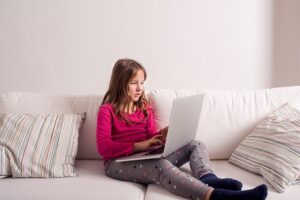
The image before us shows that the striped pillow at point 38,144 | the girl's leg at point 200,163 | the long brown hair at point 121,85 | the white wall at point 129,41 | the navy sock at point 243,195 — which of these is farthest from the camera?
the white wall at point 129,41

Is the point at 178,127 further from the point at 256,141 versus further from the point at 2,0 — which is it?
the point at 2,0

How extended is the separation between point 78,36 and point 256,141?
134cm

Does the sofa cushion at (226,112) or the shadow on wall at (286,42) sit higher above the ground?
the shadow on wall at (286,42)

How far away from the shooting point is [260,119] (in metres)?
1.81

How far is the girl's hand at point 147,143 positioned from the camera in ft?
5.28

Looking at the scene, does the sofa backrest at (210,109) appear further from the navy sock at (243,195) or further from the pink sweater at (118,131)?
the navy sock at (243,195)

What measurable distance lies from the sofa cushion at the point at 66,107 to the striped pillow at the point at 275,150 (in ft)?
2.39

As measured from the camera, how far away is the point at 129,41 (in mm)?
2346

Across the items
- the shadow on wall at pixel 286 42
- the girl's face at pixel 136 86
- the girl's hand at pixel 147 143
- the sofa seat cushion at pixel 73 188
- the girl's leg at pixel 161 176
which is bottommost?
the sofa seat cushion at pixel 73 188

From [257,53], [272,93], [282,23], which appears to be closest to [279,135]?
[272,93]

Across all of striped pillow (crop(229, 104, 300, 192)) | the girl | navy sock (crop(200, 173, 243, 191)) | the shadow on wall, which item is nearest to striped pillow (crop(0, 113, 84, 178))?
the girl

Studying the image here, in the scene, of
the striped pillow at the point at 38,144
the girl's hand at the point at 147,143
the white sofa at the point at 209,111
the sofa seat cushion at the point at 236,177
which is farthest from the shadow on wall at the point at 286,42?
the striped pillow at the point at 38,144

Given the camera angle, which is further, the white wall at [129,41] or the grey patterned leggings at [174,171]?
the white wall at [129,41]

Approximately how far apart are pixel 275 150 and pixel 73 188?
87 centimetres
